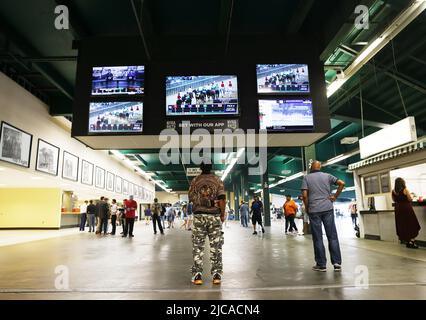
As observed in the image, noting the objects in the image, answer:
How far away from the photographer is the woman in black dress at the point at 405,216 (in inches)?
291

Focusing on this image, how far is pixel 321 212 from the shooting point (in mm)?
4680

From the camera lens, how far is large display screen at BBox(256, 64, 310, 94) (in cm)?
663

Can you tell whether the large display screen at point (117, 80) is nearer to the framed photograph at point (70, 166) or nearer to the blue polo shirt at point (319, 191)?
the blue polo shirt at point (319, 191)

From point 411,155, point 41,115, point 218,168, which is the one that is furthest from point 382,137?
point 218,168

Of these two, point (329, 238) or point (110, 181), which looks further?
point (110, 181)

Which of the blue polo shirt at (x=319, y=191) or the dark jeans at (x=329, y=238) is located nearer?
the dark jeans at (x=329, y=238)

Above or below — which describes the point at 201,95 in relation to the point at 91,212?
above

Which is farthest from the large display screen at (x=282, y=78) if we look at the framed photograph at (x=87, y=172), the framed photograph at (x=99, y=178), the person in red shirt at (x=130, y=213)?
the framed photograph at (x=99, y=178)

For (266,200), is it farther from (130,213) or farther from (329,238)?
(329,238)

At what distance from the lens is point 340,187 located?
4.77 meters

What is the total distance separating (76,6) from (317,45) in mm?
5420

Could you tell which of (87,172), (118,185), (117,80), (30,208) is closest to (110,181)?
(118,185)

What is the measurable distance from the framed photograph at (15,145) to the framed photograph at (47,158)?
86 cm

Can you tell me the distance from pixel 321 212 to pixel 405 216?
4.25 metres
